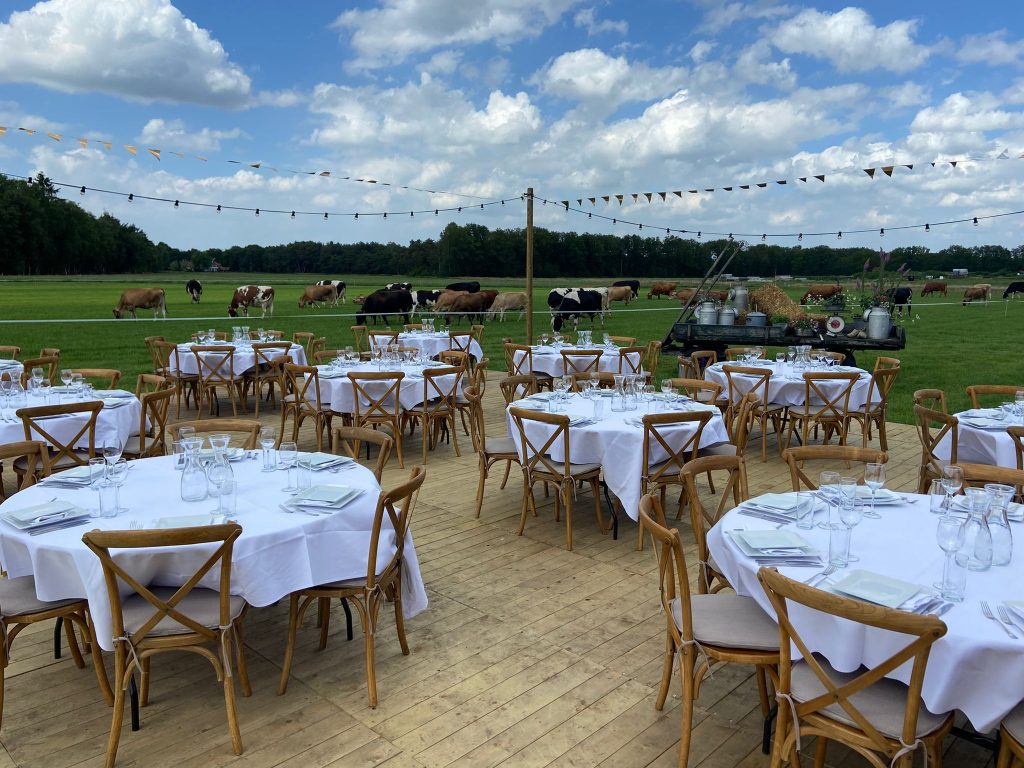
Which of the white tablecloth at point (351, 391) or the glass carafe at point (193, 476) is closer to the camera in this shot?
the glass carafe at point (193, 476)

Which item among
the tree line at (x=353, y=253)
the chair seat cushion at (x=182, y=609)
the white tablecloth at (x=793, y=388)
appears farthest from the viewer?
the tree line at (x=353, y=253)

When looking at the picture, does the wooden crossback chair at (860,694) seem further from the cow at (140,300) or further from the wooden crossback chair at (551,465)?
the cow at (140,300)

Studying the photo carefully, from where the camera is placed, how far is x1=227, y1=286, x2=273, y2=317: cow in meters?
29.4

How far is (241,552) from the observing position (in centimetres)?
279

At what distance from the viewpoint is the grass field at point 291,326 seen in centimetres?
1349

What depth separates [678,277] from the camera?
155 feet

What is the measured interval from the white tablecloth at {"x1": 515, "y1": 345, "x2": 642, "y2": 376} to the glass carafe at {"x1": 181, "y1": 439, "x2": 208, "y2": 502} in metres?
6.59

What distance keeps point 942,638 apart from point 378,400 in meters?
5.69

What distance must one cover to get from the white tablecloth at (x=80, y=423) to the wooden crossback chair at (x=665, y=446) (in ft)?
13.0

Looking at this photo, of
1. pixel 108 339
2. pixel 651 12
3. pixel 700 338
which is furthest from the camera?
pixel 108 339

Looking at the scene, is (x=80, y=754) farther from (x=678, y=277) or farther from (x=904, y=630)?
(x=678, y=277)

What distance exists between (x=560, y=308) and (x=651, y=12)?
44.5 feet

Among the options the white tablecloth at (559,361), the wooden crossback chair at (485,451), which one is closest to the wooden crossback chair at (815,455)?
the wooden crossback chair at (485,451)

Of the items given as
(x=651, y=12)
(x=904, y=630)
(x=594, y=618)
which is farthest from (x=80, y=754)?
(x=651, y=12)
